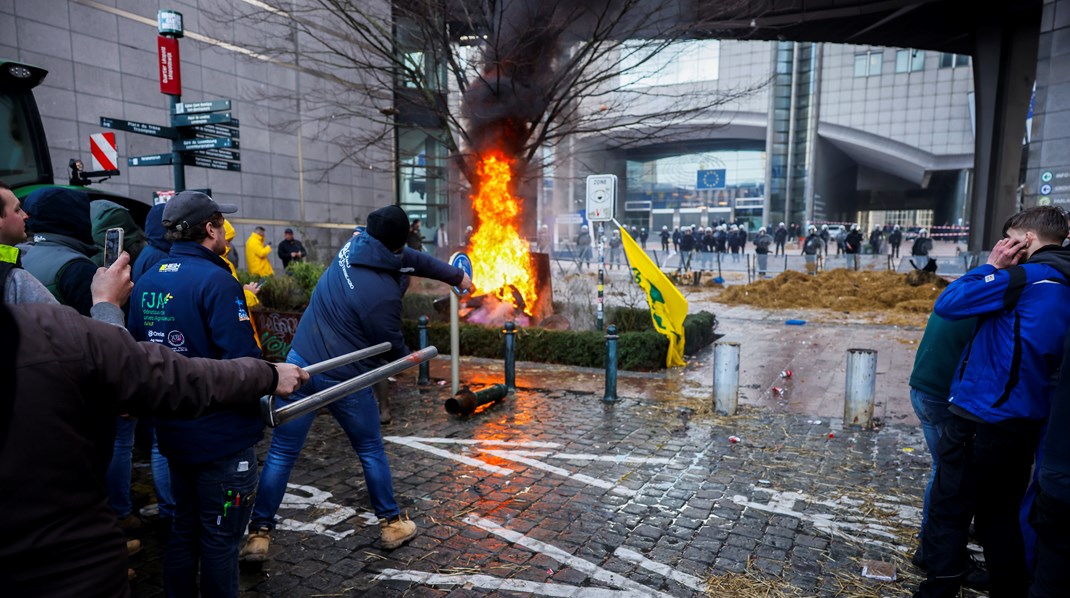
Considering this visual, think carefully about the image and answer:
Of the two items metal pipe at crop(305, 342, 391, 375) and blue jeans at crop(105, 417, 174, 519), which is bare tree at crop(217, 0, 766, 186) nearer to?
blue jeans at crop(105, 417, 174, 519)

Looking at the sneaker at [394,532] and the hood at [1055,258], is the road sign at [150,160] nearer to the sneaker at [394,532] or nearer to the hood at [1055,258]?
the sneaker at [394,532]

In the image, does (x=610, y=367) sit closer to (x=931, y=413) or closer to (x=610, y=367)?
(x=610, y=367)

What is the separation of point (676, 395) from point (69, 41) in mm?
13720

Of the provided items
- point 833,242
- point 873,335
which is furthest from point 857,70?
point 873,335

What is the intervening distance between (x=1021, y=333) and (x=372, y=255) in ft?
11.8

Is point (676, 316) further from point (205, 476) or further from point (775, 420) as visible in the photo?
point (205, 476)

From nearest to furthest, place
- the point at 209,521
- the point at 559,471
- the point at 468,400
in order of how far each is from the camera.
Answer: the point at 209,521
the point at 559,471
the point at 468,400

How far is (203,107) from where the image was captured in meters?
8.73

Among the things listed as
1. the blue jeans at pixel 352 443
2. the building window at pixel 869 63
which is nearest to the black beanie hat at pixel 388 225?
the blue jeans at pixel 352 443

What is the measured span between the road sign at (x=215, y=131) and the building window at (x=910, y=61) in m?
58.6

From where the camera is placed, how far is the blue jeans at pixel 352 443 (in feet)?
12.7

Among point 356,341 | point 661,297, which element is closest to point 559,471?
point 356,341

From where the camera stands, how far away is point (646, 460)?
5711mm

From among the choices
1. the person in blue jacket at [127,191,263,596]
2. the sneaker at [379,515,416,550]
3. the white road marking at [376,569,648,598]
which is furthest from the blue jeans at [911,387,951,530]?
the person in blue jacket at [127,191,263,596]
